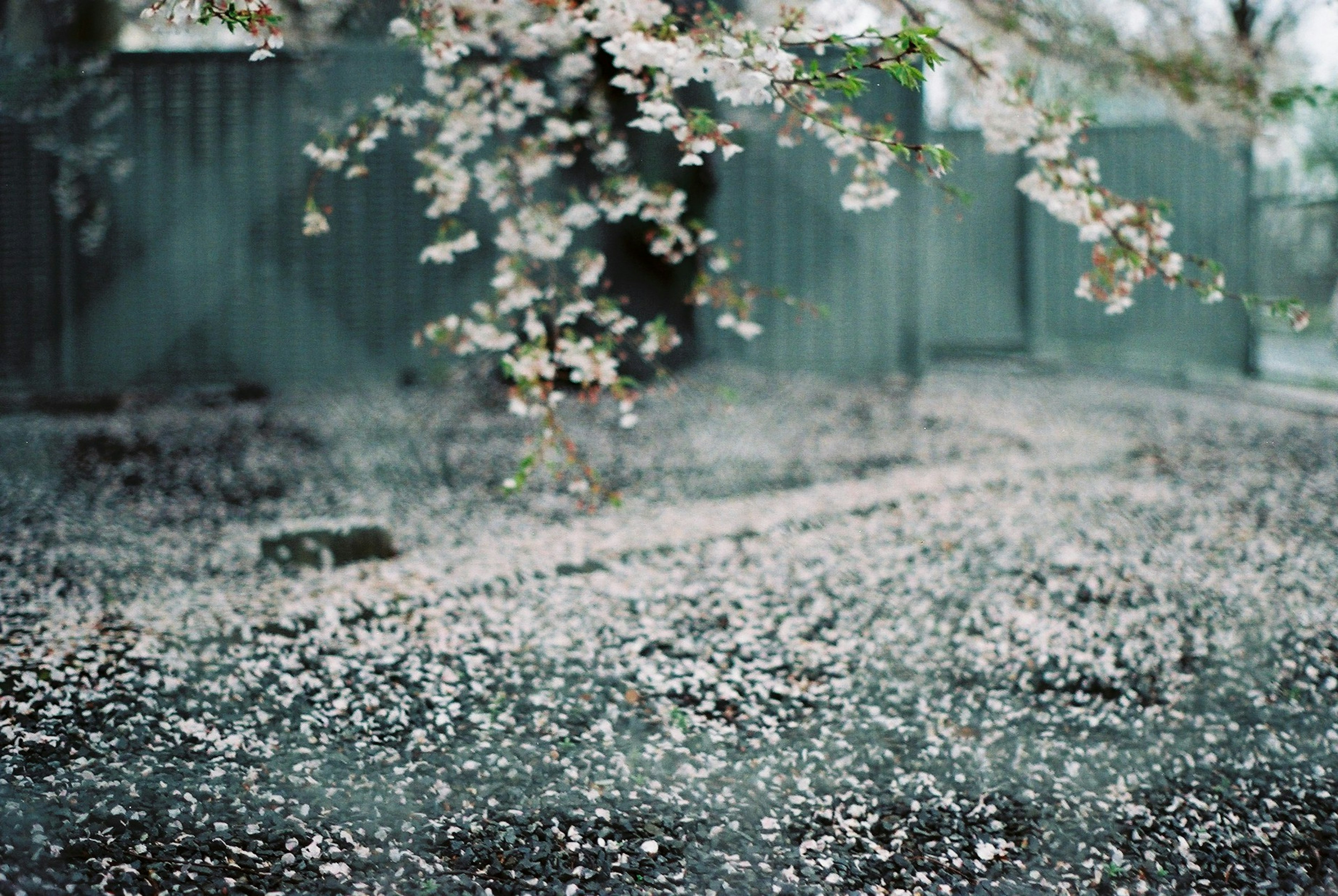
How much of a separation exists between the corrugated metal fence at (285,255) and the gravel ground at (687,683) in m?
2.49

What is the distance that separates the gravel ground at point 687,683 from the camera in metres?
2.18

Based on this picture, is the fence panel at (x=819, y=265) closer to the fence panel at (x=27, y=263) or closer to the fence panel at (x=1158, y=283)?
the fence panel at (x=1158, y=283)

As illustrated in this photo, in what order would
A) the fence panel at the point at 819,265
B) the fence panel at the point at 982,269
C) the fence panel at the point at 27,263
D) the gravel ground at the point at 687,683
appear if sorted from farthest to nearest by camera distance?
the fence panel at the point at 982,269 → the fence panel at the point at 819,265 → the fence panel at the point at 27,263 → the gravel ground at the point at 687,683

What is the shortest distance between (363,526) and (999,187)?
310 inches

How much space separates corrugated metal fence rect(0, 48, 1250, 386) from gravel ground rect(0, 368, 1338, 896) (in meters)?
2.49

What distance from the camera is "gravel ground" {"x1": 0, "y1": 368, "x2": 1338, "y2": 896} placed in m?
2.18

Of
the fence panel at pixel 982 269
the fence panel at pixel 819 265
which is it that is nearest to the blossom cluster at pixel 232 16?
the fence panel at pixel 819 265

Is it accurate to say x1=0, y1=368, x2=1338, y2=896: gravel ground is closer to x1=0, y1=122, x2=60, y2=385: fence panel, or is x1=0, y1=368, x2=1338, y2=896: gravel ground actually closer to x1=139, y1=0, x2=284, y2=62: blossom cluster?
x1=139, y1=0, x2=284, y2=62: blossom cluster

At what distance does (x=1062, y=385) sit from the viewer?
812cm

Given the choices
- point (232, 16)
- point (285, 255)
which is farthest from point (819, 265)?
point (232, 16)

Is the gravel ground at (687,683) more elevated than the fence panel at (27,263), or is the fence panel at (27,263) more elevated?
the fence panel at (27,263)

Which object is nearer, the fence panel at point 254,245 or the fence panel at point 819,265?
the fence panel at point 254,245

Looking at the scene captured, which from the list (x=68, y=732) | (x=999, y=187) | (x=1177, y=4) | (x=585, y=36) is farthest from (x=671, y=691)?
(x=999, y=187)

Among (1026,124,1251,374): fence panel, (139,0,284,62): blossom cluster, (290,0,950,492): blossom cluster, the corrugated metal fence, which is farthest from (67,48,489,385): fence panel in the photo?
(139,0,284,62): blossom cluster
